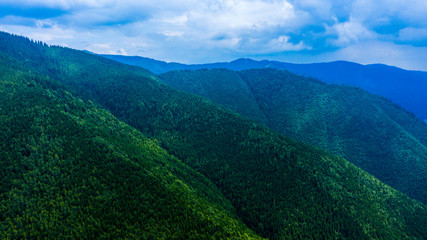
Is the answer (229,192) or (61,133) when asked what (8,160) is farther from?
(229,192)

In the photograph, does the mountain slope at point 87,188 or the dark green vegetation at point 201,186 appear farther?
the dark green vegetation at point 201,186

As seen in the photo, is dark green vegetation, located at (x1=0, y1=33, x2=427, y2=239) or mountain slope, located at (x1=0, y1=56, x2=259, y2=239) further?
dark green vegetation, located at (x1=0, y1=33, x2=427, y2=239)

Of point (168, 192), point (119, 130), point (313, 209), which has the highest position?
point (119, 130)

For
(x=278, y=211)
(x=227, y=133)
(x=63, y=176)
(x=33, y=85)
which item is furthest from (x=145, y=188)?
(x=33, y=85)
